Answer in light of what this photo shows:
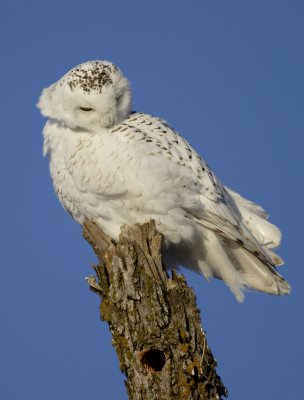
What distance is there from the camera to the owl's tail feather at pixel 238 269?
6910mm

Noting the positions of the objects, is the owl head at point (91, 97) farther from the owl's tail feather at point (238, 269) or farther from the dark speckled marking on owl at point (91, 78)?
the owl's tail feather at point (238, 269)

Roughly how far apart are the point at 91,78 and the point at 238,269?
7.12 feet

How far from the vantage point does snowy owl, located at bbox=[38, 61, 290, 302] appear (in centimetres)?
623

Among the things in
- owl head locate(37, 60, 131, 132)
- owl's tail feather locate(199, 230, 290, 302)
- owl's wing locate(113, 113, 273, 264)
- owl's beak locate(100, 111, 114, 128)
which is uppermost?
owl head locate(37, 60, 131, 132)

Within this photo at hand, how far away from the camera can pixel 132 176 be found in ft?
20.3

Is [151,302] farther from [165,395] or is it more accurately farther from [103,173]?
[103,173]

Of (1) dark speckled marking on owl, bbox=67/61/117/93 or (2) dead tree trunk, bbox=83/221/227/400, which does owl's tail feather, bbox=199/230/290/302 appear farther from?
(1) dark speckled marking on owl, bbox=67/61/117/93

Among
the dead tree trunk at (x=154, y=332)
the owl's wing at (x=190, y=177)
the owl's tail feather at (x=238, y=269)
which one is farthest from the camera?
the owl's tail feather at (x=238, y=269)

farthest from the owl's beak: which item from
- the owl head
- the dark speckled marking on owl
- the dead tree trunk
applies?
the dead tree trunk

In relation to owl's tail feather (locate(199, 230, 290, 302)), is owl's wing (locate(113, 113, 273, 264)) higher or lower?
higher

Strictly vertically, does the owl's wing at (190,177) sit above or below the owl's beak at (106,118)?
below

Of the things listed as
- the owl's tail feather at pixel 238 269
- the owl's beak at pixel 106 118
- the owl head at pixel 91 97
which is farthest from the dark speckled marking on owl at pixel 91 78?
the owl's tail feather at pixel 238 269

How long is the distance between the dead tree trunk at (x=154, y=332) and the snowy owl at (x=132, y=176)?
73 cm

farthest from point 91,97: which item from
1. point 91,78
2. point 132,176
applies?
point 132,176
